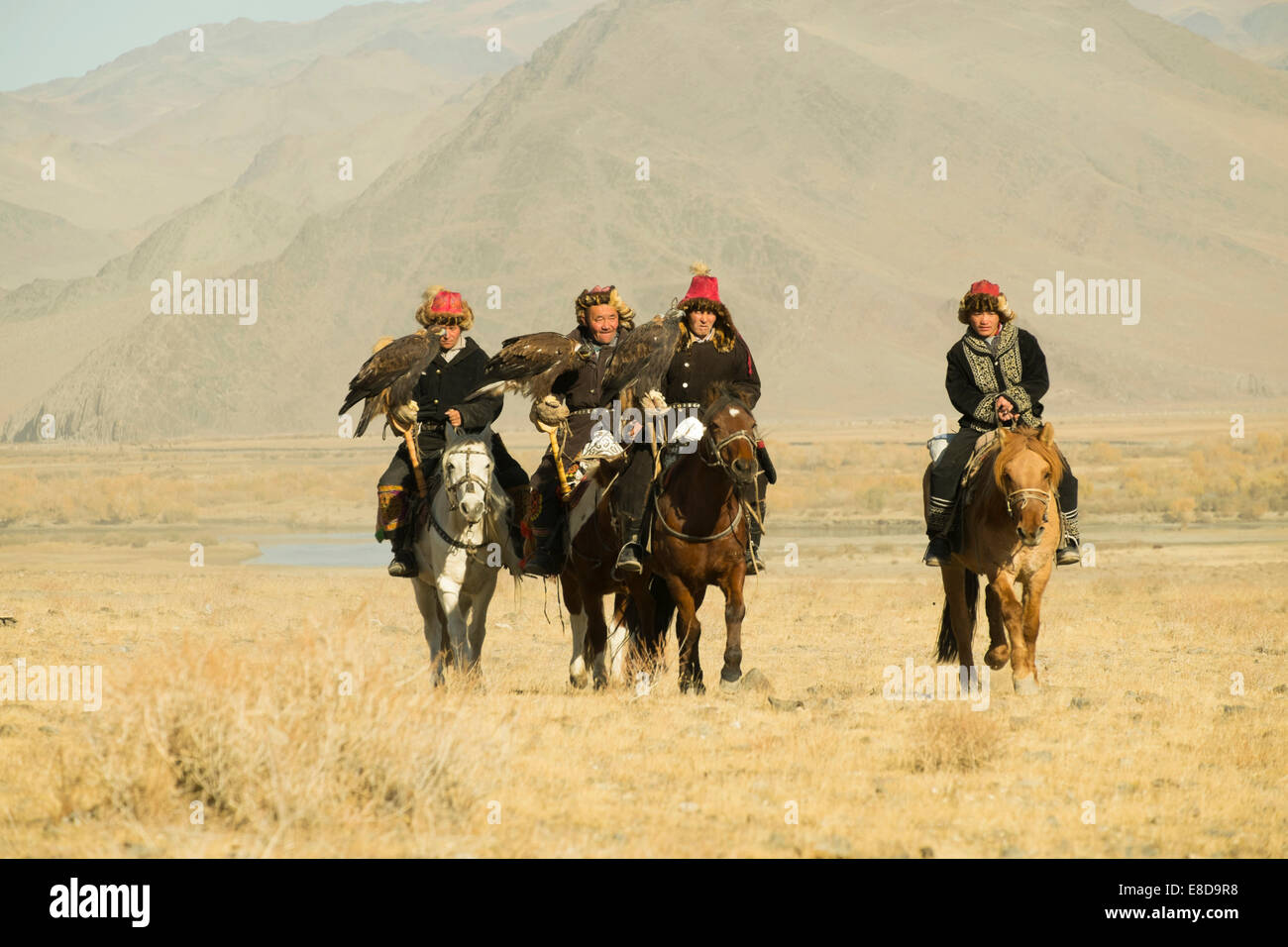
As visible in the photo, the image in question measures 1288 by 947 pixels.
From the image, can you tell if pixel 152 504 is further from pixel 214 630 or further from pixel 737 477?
pixel 737 477

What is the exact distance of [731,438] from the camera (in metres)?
11.2

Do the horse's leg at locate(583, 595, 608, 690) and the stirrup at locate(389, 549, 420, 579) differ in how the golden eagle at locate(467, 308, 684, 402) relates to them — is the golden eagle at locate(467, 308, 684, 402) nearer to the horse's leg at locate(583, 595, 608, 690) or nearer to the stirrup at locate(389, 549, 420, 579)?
the stirrup at locate(389, 549, 420, 579)

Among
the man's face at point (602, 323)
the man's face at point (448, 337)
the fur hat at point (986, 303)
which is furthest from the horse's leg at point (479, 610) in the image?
the fur hat at point (986, 303)

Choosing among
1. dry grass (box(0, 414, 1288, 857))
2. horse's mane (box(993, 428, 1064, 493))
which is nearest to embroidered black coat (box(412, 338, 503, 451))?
dry grass (box(0, 414, 1288, 857))

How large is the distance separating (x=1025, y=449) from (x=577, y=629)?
12.3 ft

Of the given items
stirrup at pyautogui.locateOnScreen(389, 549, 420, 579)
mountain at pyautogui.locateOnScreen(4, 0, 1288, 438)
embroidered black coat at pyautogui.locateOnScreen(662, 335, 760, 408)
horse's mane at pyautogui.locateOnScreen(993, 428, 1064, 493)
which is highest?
mountain at pyautogui.locateOnScreen(4, 0, 1288, 438)

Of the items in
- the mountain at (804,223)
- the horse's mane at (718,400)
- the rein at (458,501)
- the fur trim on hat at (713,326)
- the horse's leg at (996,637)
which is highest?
the mountain at (804,223)

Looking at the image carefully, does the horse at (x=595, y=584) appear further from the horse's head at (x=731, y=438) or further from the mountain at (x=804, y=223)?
the mountain at (x=804, y=223)

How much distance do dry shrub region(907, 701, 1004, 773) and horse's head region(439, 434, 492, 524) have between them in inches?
140

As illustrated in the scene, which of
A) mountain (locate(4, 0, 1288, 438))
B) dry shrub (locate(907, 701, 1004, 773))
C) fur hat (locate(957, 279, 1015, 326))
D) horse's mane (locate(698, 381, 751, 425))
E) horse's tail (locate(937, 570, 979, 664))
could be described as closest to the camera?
dry shrub (locate(907, 701, 1004, 773))

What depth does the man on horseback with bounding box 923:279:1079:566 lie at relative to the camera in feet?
42.8

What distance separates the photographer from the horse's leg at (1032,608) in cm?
1238

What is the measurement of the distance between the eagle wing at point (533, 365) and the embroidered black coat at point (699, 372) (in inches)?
38.1

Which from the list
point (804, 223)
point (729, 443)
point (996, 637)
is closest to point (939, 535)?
point (996, 637)
